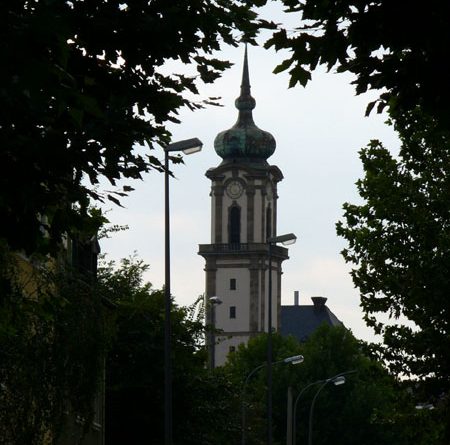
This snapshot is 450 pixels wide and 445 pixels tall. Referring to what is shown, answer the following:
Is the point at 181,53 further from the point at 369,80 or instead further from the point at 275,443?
the point at 275,443

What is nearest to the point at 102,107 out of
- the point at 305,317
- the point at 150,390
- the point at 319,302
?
the point at 150,390

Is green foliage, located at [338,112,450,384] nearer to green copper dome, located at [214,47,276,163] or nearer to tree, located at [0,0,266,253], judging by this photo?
tree, located at [0,0,266,253]

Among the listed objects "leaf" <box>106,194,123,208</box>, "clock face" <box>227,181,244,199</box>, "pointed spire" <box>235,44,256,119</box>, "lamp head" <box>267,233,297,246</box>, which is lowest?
"leaf" <box>106,194,123,208</box>

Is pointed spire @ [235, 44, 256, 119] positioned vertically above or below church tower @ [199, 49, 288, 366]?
above

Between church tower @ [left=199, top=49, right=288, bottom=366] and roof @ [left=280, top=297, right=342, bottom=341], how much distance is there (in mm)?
18760

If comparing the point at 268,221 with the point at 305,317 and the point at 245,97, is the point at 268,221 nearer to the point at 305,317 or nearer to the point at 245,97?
the point at 245,97

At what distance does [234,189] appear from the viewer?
155500 millimetres

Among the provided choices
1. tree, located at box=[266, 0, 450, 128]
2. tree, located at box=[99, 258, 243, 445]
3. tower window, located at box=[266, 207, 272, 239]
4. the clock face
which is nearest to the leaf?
tree, located at box=[266, 0, 450, 128]

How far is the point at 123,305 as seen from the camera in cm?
4716

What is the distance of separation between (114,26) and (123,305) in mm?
32543

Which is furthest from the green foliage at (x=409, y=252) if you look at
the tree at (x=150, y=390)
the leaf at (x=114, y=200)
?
the leaf at (x=114, y=200)

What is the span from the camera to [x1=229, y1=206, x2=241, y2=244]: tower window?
156500mm

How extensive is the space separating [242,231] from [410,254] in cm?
11475

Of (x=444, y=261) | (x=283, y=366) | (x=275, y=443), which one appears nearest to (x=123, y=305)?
(x=444, y=261)
